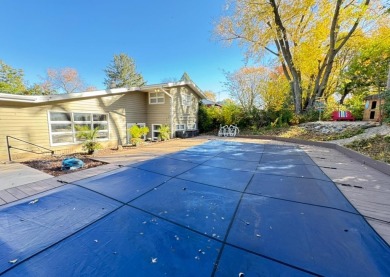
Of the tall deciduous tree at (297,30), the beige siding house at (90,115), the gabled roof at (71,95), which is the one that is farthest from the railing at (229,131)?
the tall deciduous tree at (297,30)

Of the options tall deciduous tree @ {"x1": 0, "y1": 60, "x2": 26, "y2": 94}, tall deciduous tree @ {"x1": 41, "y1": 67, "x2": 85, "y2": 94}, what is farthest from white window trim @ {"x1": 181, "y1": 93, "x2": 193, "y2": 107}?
tall deciduous tree @ {"x1": 41, "y1": 67, "x2": 85, "y2": 94}

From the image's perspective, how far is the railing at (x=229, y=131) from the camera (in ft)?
41.1

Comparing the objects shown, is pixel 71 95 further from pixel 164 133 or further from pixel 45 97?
pixel 164 133

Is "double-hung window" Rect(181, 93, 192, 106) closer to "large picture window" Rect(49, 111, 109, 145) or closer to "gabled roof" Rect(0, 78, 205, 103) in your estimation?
"gabled roof" Rect(0, 78, 205, 103)

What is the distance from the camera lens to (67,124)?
7.45 meters

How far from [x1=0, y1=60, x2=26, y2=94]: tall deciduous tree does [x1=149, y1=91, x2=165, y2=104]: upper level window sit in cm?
1771

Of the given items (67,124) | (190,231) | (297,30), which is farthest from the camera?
(297,30)

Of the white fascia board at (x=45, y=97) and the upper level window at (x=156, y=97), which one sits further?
the upper level window at (x=156, y=97)

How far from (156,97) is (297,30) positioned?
1124 centimetres

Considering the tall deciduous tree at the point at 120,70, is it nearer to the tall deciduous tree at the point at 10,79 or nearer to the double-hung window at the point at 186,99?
the tall deciduous tree at the point at 10,79

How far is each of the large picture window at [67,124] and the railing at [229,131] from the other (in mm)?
8367

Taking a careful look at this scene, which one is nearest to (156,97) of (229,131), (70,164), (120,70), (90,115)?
(90,115)

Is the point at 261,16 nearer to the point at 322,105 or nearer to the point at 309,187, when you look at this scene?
the point at 322,105

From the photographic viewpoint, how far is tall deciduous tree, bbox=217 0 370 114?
33.9 feet
